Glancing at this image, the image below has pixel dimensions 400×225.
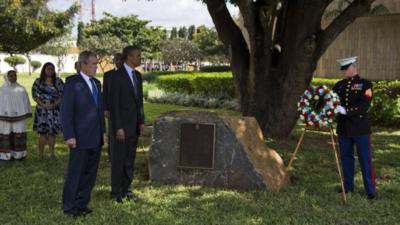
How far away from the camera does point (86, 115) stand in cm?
582

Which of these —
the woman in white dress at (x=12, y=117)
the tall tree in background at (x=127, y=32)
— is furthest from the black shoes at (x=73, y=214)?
the tall tree in background at (x=127, y=32)

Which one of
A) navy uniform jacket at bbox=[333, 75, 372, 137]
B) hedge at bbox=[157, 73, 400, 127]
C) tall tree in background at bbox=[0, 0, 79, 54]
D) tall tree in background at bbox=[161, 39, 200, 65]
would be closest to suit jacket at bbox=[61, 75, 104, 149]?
navy uniform jacket at bbox=[333, 75, 372, 137]

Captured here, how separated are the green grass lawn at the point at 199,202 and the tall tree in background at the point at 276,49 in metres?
2.63

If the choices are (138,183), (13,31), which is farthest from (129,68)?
(13,31)

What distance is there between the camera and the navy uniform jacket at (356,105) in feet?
22.4

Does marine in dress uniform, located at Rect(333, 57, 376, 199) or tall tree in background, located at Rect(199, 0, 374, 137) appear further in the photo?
tall tree in background, located at Rect(199, 0, 374, 137)

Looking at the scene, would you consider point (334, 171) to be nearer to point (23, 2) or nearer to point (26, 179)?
point (26, 179)

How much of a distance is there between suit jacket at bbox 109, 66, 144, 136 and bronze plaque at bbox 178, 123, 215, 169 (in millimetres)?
1224

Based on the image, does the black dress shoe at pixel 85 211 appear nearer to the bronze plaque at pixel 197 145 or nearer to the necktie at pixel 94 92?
the necktie at pixel 94 92

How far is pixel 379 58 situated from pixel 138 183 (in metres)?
16.1

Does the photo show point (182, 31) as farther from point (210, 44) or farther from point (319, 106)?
point (319, 106)

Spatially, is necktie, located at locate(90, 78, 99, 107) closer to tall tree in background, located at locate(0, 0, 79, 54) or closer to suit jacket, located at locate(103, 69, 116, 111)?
suit jacket, located at locate(103, 69, 116, 111)

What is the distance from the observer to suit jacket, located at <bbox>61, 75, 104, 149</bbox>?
571 cm

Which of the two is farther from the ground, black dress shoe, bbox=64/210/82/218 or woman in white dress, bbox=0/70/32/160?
woman in white dress, bbox=0/70/32/160
